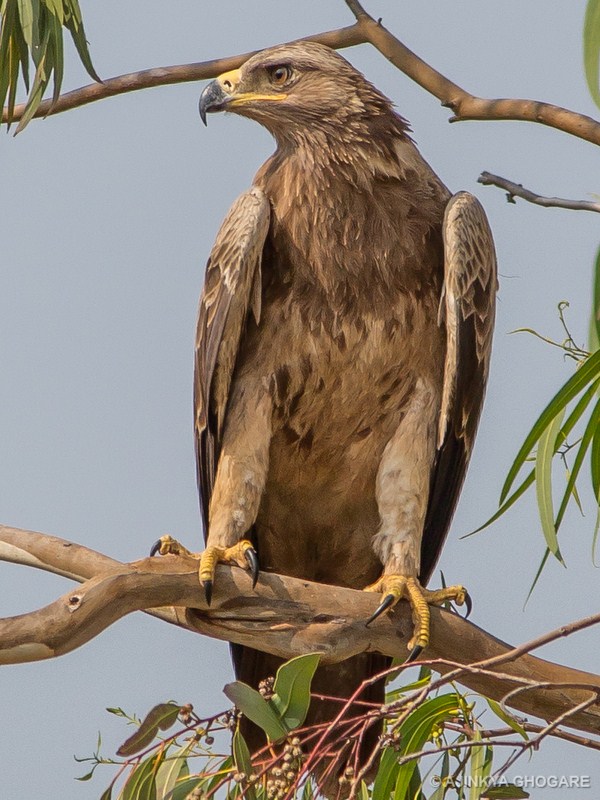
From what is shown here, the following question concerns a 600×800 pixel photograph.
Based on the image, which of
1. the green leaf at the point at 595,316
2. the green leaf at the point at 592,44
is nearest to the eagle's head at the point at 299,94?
the green leaf at the point at 595,316

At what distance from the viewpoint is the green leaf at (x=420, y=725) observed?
366cm

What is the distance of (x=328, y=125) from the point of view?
14.9 ft

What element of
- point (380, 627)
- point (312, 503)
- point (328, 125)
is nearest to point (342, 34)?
point (328, 125)

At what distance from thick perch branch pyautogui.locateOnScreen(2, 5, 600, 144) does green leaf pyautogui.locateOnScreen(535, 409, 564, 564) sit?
0.97 metres

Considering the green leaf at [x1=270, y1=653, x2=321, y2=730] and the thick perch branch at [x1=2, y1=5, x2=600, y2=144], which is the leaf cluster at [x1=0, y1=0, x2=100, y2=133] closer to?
the thick perch branch at [x1=2, y1=5, x2=600, y2=144]

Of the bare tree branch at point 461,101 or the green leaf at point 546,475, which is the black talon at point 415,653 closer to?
the green leaf at point 546,475

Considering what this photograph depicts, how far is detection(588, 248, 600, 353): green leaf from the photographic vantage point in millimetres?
3818

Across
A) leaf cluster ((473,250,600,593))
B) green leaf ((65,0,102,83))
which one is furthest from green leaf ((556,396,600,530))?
green leaf ((65,0,102,83))

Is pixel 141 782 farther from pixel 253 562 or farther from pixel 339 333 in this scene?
pixel 339 333

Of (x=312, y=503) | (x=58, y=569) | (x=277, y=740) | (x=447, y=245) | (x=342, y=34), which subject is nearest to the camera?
(x=277, y=740)

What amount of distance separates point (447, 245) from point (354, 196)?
390mm

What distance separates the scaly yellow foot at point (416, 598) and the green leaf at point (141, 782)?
78 centimetres

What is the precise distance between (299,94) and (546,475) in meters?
1.75

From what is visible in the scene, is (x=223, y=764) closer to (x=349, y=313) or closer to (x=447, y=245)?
(x=349, y=313)
